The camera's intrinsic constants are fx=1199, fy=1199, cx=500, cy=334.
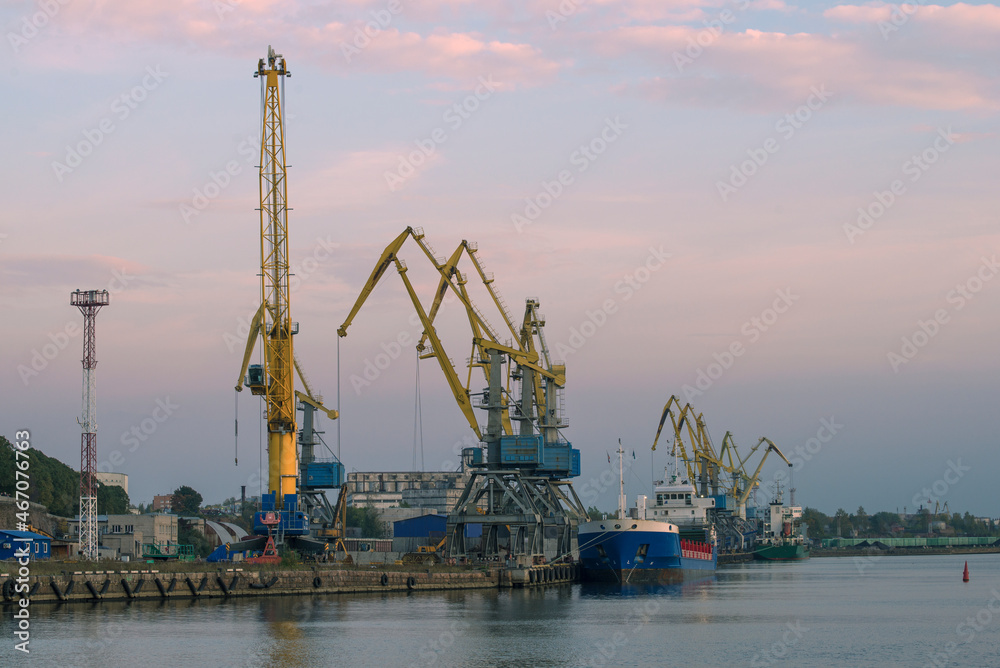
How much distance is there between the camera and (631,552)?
88.2m

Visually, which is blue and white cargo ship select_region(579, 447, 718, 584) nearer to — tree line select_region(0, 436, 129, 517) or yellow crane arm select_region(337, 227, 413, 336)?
yellow crane arm select_region(337, 227, 413, 336)

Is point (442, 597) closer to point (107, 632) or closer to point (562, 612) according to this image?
point (562, 612)

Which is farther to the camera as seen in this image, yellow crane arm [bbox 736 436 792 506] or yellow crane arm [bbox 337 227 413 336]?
yellow crane arm [bbox 736 436 792 506]

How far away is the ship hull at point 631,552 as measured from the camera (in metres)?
87.9

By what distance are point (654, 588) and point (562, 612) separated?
24597 millimetres

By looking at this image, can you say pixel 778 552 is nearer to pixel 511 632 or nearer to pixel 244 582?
pixel 244 582

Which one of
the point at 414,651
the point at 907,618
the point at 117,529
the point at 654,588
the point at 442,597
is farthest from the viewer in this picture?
the point at 117,529

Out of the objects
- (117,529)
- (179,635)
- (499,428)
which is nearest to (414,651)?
(179,635)

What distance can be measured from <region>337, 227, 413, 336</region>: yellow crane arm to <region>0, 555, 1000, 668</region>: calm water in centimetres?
2681

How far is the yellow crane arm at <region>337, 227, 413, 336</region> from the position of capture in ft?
303

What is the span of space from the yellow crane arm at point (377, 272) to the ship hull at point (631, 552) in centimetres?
2408

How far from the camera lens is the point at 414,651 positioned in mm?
47344

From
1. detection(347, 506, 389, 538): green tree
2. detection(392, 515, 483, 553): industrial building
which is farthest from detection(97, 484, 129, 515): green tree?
detection(392, 515, 483, 553): industrial building

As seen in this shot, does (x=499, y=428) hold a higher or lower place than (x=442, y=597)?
higher
